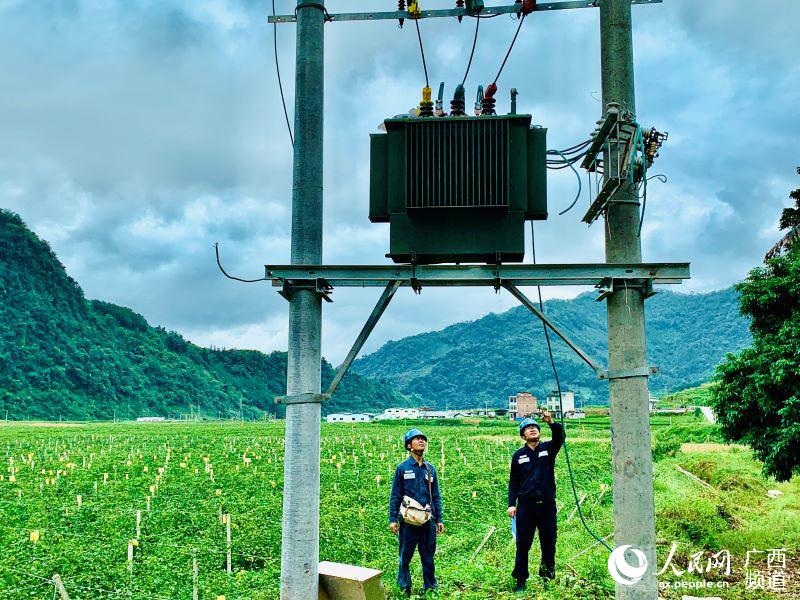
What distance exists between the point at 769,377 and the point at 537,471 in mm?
5062

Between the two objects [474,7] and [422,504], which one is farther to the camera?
[422,504]

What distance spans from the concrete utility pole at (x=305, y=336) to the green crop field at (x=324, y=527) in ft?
6.45

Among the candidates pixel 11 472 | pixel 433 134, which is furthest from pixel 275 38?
pixel 11 472

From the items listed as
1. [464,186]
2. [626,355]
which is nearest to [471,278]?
[464,186]

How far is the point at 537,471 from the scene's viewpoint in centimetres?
739

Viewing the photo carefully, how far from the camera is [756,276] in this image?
11.4 meters

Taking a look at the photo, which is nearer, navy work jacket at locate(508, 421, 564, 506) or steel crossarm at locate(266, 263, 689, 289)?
steel crossarm at locate(266, 263, 689, 289)

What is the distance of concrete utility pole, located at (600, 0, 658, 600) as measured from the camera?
5625mm

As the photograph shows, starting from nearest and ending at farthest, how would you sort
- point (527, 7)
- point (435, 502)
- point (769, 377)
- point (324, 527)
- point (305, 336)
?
point (305, 336) → point (527, 7) → point (435, 502) → point (769, 377) → point (324, 527)

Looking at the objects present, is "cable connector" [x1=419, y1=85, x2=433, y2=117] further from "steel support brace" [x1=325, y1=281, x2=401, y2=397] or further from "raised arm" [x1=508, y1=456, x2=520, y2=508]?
"raised arm" [x1=508, y1=456, x2=520, y2=508]

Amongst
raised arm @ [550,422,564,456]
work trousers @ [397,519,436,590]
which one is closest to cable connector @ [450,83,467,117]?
raised arm @ [550,422,564,456]

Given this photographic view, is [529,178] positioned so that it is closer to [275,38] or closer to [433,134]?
[433,134]

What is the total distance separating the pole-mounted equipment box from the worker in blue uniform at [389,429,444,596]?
2.56 metres

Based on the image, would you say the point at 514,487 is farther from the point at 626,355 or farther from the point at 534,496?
the point at 626,355
